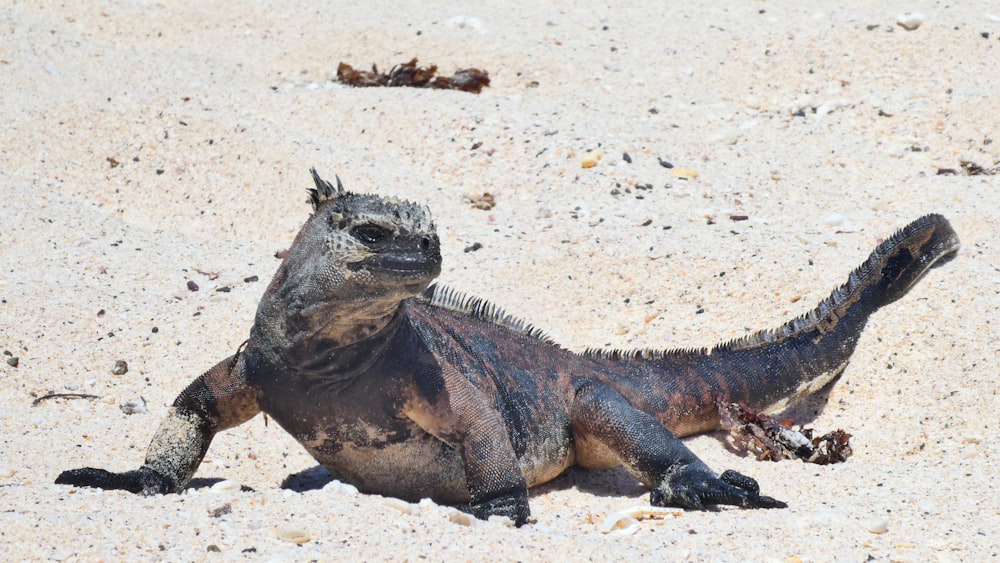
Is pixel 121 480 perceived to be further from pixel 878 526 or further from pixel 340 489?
pixel 878 526

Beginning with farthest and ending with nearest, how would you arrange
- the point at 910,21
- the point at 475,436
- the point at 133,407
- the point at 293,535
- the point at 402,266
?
the point at 910,21 → the point at 133,407 → the point at 475,436 → the point at 402,266 → the point at 293,535

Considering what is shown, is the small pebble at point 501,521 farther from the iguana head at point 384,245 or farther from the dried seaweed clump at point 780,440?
the dried seaweed clump at point 780,440

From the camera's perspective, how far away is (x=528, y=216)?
7.94m

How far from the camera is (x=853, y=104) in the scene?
9812 mm

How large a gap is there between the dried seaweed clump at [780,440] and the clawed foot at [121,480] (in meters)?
2.58

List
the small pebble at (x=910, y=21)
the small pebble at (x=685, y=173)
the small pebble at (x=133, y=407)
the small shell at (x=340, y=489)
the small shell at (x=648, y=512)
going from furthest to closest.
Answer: the small pebble at (x=910, y=21)
the small pebble at (x=685, y=173)
the small pebble at (x=133, y=407)
the small shell at (x=648, y=512)
the small shell at (x=340, y=489)

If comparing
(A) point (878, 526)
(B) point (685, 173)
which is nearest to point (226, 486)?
(A) point (878, 526)

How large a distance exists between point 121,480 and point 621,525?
6.03 ft

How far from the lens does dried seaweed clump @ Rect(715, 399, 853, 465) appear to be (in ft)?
17.0

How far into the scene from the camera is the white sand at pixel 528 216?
408cm

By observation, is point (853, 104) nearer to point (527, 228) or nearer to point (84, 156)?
point (527, 228)

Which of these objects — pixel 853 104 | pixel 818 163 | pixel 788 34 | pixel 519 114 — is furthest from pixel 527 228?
pixel 788 34

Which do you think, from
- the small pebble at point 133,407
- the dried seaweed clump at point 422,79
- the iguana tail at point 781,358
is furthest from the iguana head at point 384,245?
the dried seaweed clump at point 422,79

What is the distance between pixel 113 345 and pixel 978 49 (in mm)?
7929
